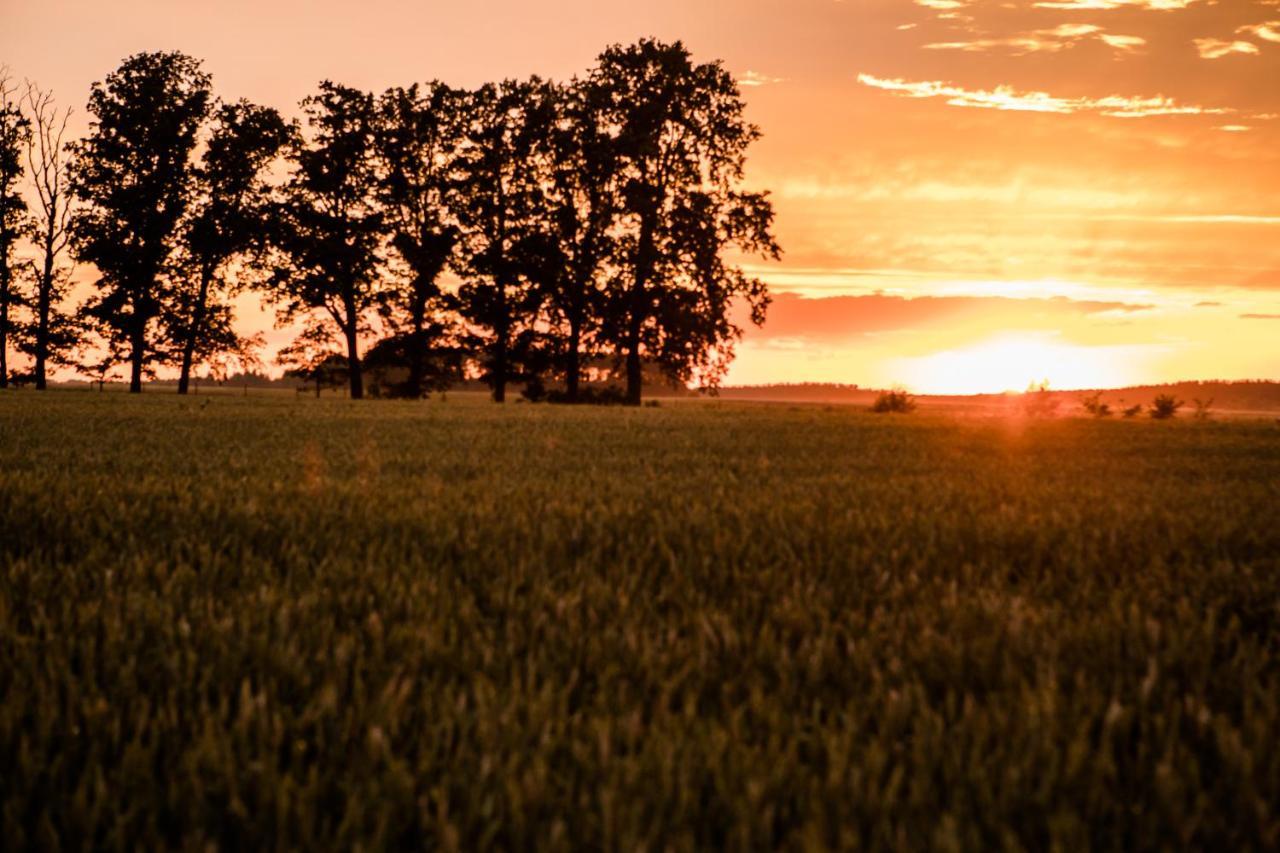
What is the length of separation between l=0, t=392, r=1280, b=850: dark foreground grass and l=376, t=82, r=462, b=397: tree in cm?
4475

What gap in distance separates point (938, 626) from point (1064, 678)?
0.51 metres

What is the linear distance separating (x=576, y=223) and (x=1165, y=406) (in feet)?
91.8

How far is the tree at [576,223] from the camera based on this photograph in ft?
142

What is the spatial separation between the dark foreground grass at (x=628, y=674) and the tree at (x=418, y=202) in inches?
1762

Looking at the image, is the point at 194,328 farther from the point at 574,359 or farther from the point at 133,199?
the point at 574,359

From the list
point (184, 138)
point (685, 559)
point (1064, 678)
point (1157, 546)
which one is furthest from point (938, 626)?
point (184, 138)

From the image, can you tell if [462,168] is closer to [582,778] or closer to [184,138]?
[184,138]

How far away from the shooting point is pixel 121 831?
1501mm

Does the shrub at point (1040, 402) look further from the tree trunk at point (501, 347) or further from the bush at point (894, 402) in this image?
the tree trunk at point (501, 347)

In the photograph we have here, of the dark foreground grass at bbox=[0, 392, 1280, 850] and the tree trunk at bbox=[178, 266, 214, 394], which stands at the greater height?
the tree trunk at bbox=[178, 266, 214, 394]

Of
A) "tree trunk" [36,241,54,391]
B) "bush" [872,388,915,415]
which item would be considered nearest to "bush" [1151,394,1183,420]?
"bush" [872,388,915,415]

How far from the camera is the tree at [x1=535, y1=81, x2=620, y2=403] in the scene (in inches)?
1709

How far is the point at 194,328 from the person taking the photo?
49344 millimetres

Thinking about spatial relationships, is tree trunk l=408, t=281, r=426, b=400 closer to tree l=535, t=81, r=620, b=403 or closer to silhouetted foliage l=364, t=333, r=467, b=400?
Result: silhouetted foliage l=364, t=333, r=467, b=400
